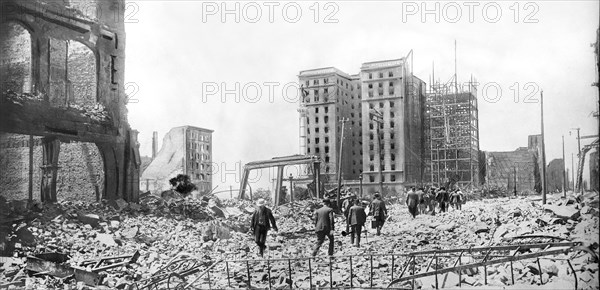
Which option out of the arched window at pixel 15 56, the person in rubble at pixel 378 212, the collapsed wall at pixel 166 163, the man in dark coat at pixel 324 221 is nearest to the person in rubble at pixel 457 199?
the person in rubble at pixel 378 212

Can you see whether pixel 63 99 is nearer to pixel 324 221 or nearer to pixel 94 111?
pixel 94 111

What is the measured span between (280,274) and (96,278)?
2.86 metres

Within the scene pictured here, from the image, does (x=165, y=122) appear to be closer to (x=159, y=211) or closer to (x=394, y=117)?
(x=159, y=211)

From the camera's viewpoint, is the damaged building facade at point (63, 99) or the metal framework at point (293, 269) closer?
the metal framework at point (293, 269)

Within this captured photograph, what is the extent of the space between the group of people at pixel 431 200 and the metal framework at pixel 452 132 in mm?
1467

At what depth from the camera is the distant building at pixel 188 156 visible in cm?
1004

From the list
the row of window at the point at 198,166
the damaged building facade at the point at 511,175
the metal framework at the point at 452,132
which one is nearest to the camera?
the row of window at the point at 198,166

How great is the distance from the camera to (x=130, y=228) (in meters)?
10.0

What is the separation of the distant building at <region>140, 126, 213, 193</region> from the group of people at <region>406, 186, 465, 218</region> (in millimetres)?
5259

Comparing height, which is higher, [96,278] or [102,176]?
[102,176]

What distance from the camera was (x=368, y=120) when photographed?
17.0m

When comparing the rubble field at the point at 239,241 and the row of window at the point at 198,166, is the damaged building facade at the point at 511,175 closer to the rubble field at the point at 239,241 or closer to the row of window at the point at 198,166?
the rubble field at the point at 239,241

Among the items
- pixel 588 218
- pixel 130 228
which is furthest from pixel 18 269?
pixel 588 218

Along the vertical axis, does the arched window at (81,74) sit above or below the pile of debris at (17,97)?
above
